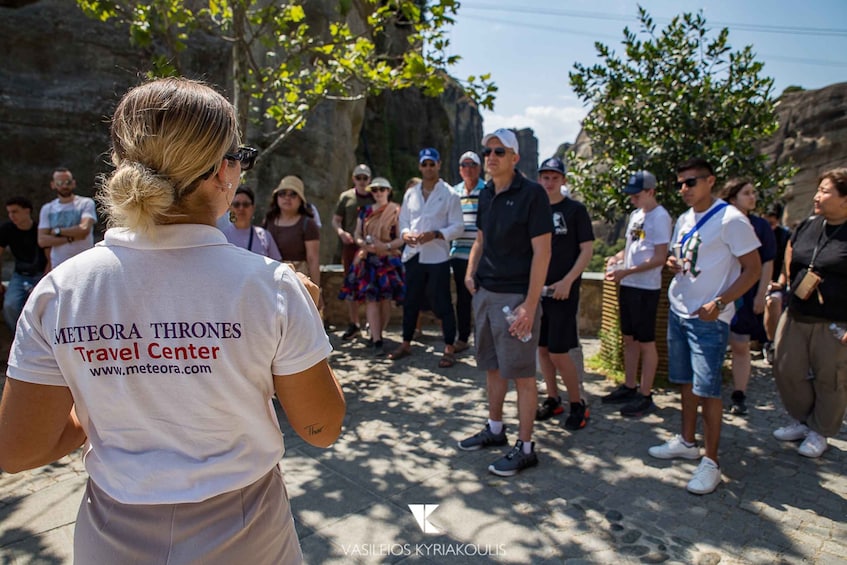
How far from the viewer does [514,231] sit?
3.49 m

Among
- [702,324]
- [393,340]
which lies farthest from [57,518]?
[393,340]

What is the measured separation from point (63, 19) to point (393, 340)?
9372 mm

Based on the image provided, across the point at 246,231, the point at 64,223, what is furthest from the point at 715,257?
the point at 64,223

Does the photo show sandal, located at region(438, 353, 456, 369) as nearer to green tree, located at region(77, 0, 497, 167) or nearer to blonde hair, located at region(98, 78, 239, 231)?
green tree, located at region(77, 0, 497, 167)

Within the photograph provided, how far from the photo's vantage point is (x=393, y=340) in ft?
23.0

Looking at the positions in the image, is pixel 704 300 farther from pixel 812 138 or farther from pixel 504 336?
pixel 812 138

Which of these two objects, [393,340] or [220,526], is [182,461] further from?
[393,340]

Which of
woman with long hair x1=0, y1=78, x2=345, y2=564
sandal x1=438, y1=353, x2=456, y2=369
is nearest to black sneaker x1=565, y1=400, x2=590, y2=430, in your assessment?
sandal x1=438, y1=353, x2=456, y2=369

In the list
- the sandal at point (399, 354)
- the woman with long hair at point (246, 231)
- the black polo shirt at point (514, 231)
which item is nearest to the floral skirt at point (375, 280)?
the sandal at point (399, 354)

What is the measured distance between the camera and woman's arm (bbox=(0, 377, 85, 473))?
45.8 inches

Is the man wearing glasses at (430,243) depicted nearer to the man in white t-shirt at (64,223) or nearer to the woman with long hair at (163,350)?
the man in white t-shirt at (64,223)

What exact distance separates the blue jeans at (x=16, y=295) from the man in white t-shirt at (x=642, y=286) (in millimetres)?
5746

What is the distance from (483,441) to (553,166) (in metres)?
2.25

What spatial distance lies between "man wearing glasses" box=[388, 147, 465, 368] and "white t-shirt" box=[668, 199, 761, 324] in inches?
108
